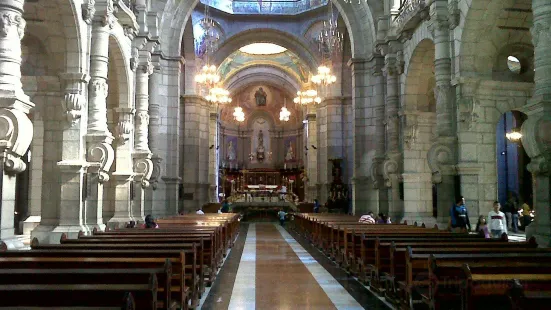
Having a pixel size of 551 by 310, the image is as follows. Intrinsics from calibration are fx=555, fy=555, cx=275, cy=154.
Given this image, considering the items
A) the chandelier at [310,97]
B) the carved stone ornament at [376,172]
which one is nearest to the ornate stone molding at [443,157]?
the carved stone ornament at [376,172]

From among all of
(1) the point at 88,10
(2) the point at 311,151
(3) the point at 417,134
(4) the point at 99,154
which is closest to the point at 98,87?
(4) the point at 99,154

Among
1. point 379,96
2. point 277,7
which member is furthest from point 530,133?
point 277,7

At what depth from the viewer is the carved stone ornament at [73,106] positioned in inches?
487

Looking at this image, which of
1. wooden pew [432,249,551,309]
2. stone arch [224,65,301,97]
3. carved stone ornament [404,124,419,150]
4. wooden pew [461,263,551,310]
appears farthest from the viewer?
stone arch [224,65,301,97]

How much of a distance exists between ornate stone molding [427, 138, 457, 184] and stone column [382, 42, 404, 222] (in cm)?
484

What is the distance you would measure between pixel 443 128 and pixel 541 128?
4.35 meters

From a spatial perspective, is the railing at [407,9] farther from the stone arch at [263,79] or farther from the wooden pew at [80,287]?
the stone arch at [263,79]

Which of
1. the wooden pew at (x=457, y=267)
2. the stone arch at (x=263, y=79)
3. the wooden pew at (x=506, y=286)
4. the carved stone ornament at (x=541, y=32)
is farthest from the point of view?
the stone arch at (x=263, y=79)

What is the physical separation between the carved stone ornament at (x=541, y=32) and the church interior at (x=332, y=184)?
2 cm

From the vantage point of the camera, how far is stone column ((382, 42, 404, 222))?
59.8 ft

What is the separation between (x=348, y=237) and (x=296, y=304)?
441cm

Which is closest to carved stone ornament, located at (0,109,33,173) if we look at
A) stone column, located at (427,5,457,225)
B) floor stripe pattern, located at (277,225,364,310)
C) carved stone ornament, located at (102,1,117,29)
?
carved stone ornament, located at (102,1,117,29)

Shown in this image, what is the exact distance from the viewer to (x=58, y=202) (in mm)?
12797

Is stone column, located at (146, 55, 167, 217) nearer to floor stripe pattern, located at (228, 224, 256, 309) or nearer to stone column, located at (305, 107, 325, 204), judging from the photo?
floor stripe pattern, located at (228, 224, 256, 309)
